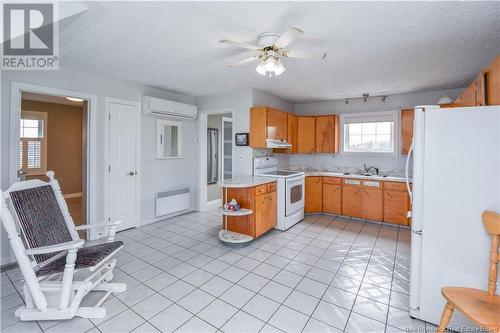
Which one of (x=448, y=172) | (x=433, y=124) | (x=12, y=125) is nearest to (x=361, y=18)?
(x=433, y=124)

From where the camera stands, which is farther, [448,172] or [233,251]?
[233,251]

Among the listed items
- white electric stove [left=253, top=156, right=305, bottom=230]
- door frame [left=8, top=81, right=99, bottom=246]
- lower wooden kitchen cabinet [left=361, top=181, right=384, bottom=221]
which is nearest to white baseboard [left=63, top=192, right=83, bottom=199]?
door frame [left=8, top=81, right=99, bottom=246]

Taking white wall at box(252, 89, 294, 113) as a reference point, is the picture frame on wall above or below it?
below

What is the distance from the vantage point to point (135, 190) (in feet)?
13.2

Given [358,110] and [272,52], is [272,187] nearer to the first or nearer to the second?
[272,52]

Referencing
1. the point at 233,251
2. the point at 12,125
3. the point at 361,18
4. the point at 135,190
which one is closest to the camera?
the point at 361,18

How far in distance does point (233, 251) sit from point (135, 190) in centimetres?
207

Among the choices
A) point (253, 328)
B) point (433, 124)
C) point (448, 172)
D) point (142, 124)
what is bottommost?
point (253, 328)

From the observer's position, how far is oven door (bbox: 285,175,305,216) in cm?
402

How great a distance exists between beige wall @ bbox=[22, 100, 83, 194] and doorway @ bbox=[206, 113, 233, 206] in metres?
3.14

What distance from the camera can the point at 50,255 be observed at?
2139mm

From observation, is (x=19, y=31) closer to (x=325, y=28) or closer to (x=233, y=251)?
(x=325, y=28)

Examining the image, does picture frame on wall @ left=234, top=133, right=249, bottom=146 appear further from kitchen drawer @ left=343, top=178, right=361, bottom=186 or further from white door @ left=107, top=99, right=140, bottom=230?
kitchen drawer @ left=343, top=178, right=361, bottom=186

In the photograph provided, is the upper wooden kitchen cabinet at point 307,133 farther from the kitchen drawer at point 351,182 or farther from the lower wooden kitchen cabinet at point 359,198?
the kitchen drawer at point 351,182
